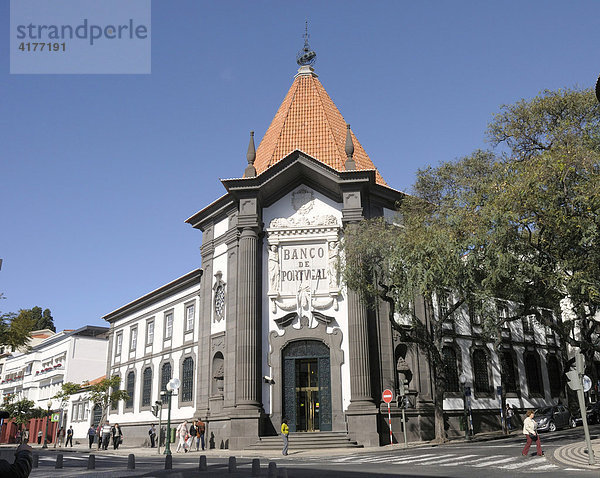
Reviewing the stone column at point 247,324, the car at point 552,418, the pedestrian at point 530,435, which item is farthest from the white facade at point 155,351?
the pedestrian at point 530,435

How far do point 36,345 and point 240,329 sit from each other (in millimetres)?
54981

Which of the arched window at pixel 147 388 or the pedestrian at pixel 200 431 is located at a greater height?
the arched window at pixel 147 388

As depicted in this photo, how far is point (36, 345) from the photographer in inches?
2960

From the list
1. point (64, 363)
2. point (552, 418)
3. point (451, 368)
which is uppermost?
point (64, 363)

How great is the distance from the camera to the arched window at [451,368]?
35094 millimetres

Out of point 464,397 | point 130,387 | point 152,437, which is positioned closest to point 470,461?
point 464,397

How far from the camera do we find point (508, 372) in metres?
39.2

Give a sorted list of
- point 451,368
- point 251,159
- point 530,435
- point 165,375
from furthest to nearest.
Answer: point 165,375, point 451,368, point 251,159, point 530,435

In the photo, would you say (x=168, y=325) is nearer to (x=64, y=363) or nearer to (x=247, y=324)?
(x=247, y=324)

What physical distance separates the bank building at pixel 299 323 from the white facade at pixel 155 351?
0.83 ft

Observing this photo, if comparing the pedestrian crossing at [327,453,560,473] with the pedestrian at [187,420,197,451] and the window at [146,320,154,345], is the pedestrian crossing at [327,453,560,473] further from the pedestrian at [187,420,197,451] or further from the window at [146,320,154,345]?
the window at [146,320,154,345]

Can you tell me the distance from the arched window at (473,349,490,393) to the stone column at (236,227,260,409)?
1505cm

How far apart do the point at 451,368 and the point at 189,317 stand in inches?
685

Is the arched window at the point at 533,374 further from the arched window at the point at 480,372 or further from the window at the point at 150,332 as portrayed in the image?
the window at the point at 150,332
